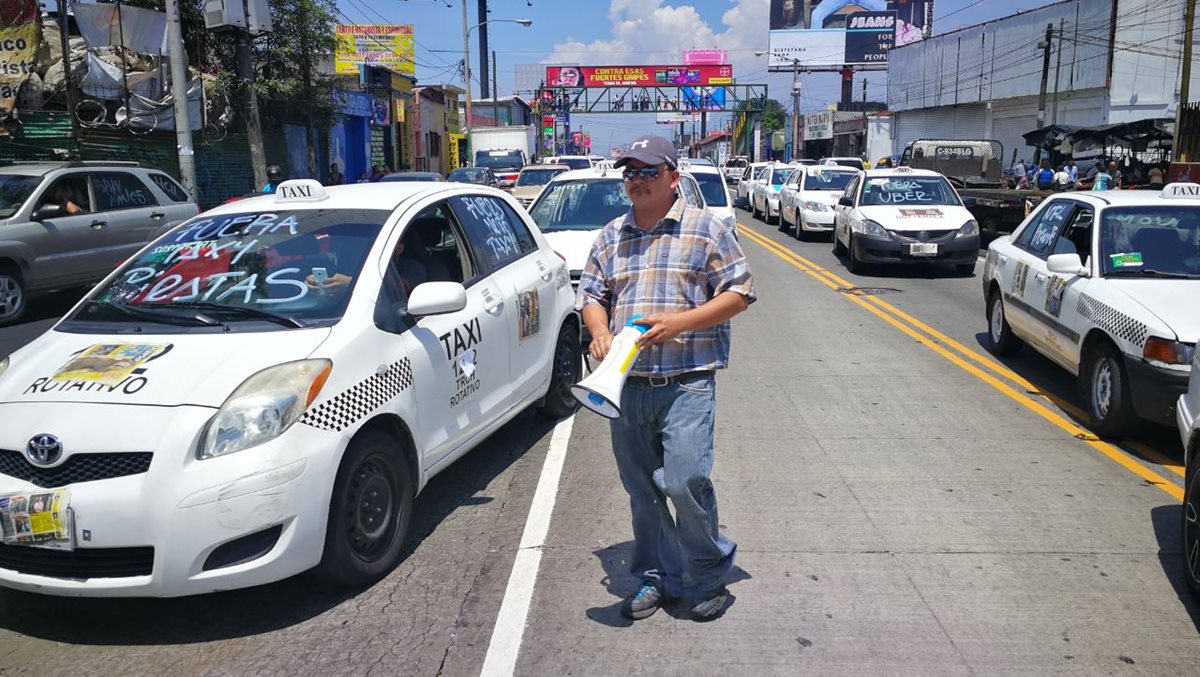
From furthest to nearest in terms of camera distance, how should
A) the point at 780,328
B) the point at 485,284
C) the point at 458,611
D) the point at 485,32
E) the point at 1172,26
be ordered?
the point at 485,32, the point at 1172,26, the point at 780,328, the point at 485,284, the point at 458,611

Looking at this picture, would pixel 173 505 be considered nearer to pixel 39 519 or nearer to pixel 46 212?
pixel 39 519

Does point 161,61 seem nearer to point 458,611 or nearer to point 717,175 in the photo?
point 717,175

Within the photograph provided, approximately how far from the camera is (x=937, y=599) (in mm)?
4168

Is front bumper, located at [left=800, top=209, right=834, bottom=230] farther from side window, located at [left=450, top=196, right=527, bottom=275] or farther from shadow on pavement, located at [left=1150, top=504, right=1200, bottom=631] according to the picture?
shadow on pavement, located at [left=1150, top=504, right=1200, bottom=631]

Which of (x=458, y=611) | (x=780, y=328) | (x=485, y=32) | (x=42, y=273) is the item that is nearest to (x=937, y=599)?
(x=458, y=611)

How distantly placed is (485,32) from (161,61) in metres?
52.8

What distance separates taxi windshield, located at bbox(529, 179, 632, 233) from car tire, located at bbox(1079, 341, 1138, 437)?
17.4ft

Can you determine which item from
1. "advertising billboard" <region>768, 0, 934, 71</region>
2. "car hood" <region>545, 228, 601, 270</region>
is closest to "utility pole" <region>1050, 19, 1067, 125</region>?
"advertising billboard" <region>768, 0, 934, 71</region>

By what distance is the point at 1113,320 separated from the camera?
6.44 metres

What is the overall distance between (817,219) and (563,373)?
48.1 feet

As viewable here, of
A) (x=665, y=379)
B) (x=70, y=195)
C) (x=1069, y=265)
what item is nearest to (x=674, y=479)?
(x=665, y=379)

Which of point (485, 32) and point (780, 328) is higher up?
point (485, 32)

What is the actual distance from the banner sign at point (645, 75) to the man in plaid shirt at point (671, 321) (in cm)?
7027

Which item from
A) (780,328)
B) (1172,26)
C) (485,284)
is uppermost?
(1172,26)
